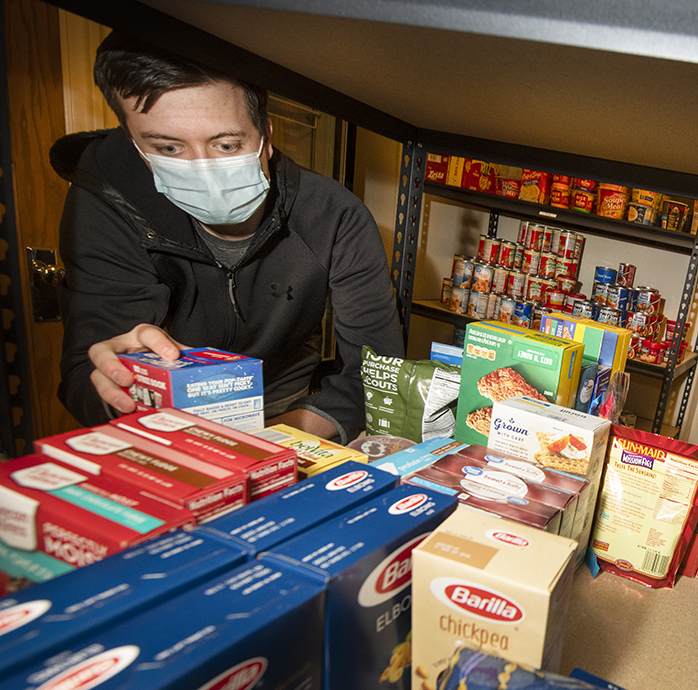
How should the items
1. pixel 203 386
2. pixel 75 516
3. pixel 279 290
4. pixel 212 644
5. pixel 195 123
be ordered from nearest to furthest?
pixel 212 644 < pixel 75 516 < pixel 203 386 < pixel 195 123 < pixel 279 290

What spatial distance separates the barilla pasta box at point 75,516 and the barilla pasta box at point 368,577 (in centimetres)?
11

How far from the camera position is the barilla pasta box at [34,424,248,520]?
526 millimetres

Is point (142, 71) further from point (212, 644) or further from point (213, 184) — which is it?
point (212, 644)

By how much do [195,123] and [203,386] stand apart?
638mm

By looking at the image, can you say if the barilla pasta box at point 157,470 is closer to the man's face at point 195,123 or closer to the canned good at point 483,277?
the man's face at point 195,123

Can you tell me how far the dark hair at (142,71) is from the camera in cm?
105

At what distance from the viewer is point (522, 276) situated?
9.34ft

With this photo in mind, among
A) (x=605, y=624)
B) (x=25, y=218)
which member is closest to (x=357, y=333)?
(x=605, y=624)

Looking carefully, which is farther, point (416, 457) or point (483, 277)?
point (483, 277)

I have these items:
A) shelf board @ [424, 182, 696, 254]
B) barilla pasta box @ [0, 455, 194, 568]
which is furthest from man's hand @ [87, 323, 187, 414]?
shelf board @ [424, 182, 696, 254]

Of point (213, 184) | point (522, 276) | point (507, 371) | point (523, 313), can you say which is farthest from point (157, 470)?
point (522, 276)

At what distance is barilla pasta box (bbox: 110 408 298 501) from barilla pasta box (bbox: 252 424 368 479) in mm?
86

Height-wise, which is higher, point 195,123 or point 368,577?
point 195,123

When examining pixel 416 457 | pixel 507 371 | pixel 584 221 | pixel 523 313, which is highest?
pixel 584 221
